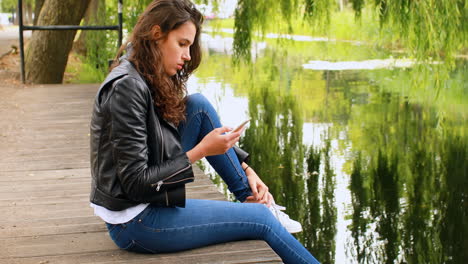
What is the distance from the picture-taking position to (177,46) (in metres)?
2.33

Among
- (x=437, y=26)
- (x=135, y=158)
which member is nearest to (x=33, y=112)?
(x=437, y=26)

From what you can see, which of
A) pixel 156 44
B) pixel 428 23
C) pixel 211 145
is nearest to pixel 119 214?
pixel 211 145

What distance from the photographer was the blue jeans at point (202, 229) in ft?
7.62

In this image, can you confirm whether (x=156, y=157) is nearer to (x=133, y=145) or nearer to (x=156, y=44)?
(x=133, y=145)

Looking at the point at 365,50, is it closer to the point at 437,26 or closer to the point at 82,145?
the point at 437,26

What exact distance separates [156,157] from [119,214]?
0.24 m

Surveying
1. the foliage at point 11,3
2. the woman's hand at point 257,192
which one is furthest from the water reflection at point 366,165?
the foliage at point 11,3

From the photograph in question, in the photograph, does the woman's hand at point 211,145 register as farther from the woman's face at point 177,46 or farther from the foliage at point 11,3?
the foliage at point 11,3

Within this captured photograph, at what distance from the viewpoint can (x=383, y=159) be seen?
6.21m

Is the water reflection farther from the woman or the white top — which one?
the white top

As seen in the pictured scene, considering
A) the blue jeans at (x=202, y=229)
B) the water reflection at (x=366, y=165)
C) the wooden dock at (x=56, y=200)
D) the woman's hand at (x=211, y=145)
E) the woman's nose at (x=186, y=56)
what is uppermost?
the woman's nose at (x=186, y=56)

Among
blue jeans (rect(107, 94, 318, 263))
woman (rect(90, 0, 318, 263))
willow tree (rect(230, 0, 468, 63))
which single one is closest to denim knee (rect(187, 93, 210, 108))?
woman (rect(90, 0, 318, 263))

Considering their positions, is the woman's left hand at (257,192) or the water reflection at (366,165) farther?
the water reflection at (366,165)

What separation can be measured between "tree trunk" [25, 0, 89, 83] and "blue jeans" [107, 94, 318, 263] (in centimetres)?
593
